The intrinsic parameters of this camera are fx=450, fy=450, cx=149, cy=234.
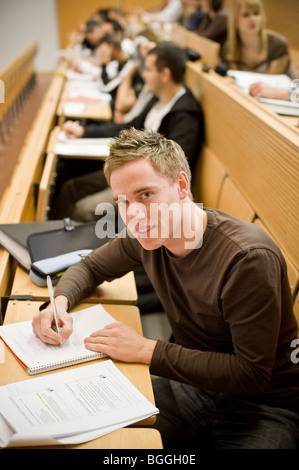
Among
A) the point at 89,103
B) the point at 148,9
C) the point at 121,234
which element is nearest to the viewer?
the point at 121,234

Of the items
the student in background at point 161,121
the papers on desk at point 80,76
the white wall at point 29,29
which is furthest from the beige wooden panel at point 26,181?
the white wall at point 29,29

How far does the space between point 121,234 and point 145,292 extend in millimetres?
549

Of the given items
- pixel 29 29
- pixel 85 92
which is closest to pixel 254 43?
pixel 85 92

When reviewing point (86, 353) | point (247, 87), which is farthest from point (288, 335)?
point (247, 87)

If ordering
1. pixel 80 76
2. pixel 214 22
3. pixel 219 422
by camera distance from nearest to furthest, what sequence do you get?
pixel 219 422 → pixel 214 22 → pixel 80 76

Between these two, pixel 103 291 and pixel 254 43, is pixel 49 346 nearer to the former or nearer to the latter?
pixel 103 291

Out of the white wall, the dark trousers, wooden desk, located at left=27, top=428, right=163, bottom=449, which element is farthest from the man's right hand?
the white wall

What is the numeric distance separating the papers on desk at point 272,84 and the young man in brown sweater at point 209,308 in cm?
89

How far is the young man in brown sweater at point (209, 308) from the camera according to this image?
1.10m

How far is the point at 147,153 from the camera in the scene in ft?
3.98

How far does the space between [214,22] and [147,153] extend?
417 cm

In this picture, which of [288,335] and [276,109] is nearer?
[288,335]

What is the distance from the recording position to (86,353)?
1229 mm

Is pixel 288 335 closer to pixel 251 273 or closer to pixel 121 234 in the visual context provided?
pixel 251 273
